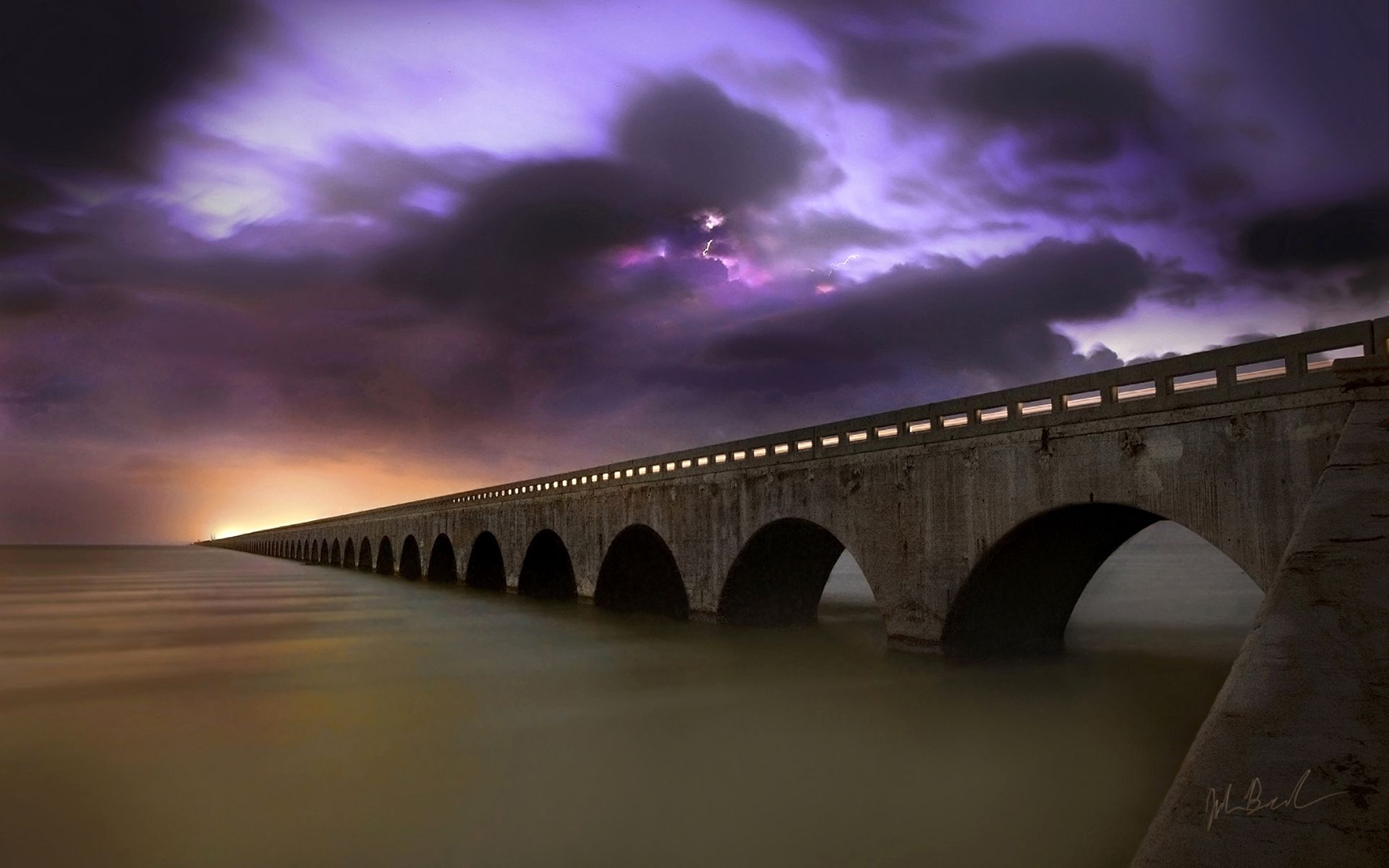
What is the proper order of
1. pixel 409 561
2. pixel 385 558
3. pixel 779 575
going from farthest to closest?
pixel 385 558 < pixel 409 561 < pixel 779 575

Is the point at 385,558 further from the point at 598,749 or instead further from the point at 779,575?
the point at 598,749

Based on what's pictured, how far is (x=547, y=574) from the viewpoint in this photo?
33906 mm

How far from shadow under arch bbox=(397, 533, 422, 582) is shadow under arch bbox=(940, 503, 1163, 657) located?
43863 millimetres

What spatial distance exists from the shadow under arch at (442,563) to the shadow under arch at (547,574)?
12.3 m

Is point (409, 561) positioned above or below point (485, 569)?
below

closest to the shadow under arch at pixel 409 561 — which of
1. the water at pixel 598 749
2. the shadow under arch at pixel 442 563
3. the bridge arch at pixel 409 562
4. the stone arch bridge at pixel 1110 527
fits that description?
the bridge arch at pixel 409 562

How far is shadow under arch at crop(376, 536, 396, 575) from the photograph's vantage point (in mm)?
58312

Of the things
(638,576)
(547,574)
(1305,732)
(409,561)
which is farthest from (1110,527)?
(409,561)

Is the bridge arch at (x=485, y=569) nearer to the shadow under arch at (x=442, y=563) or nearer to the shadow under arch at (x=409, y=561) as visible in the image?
the shadow under arch at (x=442, y=563)

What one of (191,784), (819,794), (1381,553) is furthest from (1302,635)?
(191,784)

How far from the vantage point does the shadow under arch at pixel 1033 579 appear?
44.3ft

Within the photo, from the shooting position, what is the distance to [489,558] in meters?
40.2

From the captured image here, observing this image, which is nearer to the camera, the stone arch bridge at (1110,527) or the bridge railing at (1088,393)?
the stone arch bridge at (1110,527)
